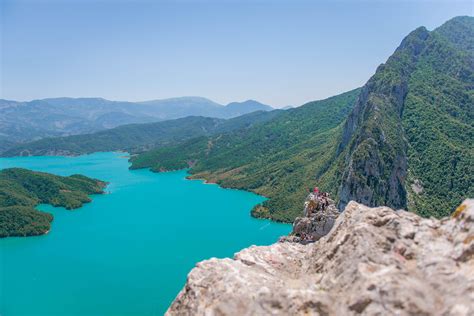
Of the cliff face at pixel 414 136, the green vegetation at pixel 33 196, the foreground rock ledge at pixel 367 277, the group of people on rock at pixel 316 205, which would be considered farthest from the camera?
the green vegetation at pixel 33 196

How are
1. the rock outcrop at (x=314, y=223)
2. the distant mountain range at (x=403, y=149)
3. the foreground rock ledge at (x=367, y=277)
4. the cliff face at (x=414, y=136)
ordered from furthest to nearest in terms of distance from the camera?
1. the distant mountain range at (x=403, y=149)
2. the cliff face at (x=414, y=136)
3. the rock outcrop at (x=314, y=223)
4. the foreground rock ledge at (x=367, y=277)

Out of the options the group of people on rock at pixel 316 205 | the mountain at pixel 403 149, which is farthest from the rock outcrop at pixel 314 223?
the mountain at pixel 403 149

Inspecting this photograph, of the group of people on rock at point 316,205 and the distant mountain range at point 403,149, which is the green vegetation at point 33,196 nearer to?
the distant mountain range at point 403,149

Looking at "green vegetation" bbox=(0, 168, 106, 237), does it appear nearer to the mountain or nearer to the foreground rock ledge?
the mountain

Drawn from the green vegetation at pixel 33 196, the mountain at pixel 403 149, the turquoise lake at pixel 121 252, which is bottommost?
the turquoise lake at pixel 121 252

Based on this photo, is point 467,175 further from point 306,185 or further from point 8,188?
point 8,188

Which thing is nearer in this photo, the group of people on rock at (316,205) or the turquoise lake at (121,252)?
the group of people on rock at (316,205)

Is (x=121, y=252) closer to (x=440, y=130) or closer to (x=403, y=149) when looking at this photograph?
(x=403, y=149)
